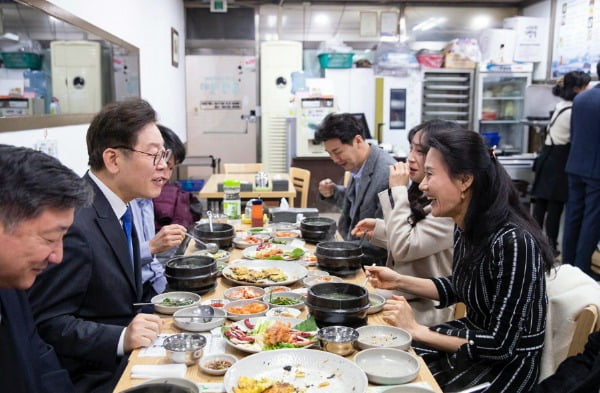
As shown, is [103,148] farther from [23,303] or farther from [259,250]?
[259,250]

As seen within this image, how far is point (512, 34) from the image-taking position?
7.25 metres

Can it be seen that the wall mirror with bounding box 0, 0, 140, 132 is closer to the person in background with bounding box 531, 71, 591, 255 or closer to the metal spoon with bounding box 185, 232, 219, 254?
the metal spoon with bounding box 185, 232, 219, 254

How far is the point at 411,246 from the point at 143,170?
45.4 inches

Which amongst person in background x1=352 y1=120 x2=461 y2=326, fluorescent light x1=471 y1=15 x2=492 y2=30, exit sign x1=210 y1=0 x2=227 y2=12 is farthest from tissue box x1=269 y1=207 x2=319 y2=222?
fluorescent light x1=471 y1=15 x2=492 y2=30

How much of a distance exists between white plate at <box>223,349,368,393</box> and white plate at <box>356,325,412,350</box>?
16cm

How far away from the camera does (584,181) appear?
454 cm

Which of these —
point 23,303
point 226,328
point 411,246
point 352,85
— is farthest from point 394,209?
point 352,85

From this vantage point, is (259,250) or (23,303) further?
(259,250)

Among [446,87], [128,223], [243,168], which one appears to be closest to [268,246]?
[128,223]

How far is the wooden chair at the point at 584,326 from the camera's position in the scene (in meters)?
1.67

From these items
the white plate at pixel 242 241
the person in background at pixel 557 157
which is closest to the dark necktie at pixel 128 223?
the white plate at pixel 242 241

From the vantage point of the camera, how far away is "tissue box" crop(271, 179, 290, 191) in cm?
445

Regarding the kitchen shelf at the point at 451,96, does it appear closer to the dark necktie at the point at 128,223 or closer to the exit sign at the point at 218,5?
the exit sign at the point at 218,5

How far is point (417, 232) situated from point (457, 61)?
5.45 m
